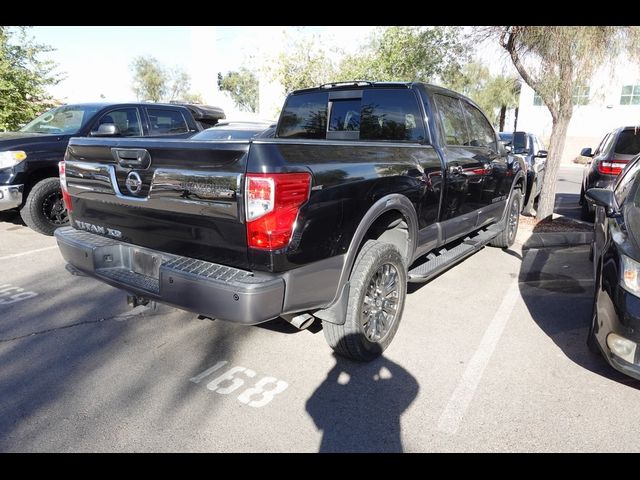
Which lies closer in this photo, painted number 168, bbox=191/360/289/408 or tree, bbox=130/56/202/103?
painted number 168, bbox=191/360/289/408

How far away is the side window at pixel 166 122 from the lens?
790 cm

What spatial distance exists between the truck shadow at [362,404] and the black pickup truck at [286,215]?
16cm

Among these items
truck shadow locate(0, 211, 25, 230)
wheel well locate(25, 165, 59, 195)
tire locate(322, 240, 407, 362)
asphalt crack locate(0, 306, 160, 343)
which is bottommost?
asphalt crack locate(0, 306, 160, 343)

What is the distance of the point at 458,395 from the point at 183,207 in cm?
210

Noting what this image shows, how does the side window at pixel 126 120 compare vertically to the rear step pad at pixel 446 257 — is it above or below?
above

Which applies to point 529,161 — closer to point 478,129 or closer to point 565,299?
point 478,129

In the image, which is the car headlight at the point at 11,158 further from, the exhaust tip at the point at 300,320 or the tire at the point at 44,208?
the exhaust tip at the point at 300,320

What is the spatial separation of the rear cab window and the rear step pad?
1.15 m

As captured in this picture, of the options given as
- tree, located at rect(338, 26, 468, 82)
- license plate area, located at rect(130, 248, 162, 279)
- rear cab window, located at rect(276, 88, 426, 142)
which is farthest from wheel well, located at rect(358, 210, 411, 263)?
tree, located at rect(338, 26, 468, 82)

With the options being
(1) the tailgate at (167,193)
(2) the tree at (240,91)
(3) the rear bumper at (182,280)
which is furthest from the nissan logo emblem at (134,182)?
(2) the tree at (240,91)

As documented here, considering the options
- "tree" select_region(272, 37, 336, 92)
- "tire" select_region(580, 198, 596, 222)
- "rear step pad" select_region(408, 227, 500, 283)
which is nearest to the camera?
"rear step pad" select_region(408, 227, 500, 283)

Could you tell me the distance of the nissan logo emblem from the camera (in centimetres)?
287

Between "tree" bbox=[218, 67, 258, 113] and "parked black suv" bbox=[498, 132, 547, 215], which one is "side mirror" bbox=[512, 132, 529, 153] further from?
"tree" bbox=[218, 67, 258, 113]

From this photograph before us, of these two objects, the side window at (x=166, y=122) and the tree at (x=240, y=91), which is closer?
the side window at (x=166, y=122)
